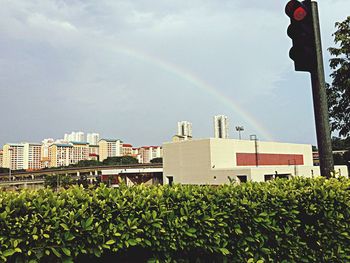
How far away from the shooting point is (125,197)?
3.13 metres

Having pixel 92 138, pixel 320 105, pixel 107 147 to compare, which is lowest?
pixel 320 105

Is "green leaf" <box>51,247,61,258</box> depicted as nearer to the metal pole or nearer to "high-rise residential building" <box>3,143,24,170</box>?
the metal pole

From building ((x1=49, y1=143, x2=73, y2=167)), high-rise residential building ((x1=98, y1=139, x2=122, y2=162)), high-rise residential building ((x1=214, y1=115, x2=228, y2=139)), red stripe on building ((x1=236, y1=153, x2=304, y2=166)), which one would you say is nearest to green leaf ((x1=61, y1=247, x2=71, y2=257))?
red stripe on building ((x1=236, y1=153, x2=304, y2=166))

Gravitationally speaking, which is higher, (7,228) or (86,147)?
(86,147)

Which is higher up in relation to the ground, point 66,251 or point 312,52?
point 312,52

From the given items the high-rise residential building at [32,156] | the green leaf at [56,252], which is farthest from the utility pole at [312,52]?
the high-rise residential building at [32,156]

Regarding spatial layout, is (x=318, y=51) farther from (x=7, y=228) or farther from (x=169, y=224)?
(x=7, y=228)

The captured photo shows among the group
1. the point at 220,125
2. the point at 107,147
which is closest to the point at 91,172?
the point at 220,125

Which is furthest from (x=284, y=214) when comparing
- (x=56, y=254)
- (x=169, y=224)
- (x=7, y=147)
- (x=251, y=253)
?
(x=7, y=147)

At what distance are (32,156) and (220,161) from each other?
111 meters

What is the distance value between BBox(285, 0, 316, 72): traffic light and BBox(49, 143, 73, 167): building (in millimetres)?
135864

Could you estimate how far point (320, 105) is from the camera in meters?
3.31

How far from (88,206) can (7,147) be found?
13876cm

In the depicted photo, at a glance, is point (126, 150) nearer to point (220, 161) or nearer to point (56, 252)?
point (220, 161)
